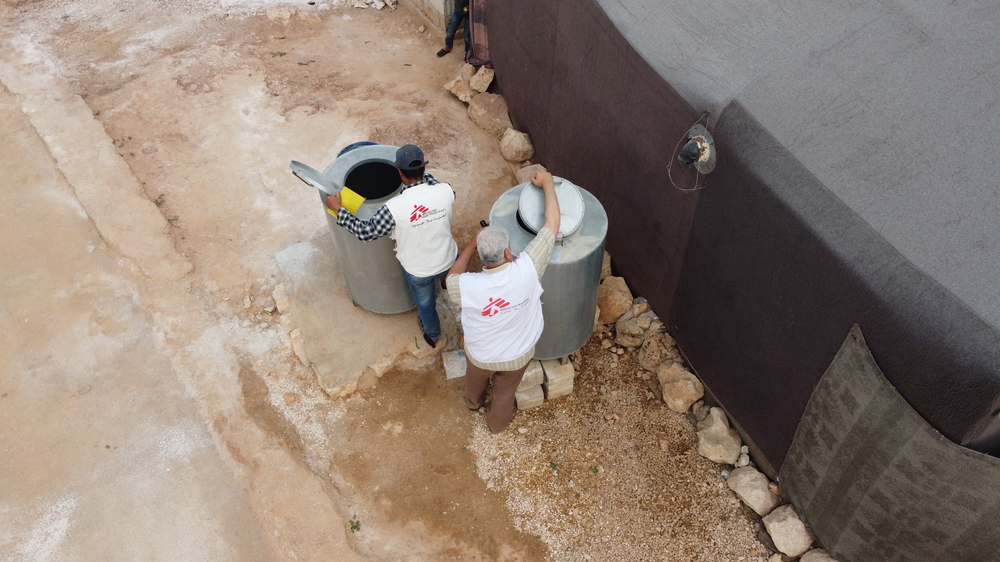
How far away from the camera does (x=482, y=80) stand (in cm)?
765

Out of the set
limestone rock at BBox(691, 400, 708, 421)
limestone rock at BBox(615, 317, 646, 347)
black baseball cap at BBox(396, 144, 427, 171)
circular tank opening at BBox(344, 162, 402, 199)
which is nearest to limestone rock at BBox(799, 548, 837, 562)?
limestone rock at BBox(691, 400, 708, 421)

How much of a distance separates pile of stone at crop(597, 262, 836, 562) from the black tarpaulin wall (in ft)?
0.44

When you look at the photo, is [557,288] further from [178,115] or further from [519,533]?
[178,115]

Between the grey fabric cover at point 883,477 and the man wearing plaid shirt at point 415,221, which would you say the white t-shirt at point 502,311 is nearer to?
the man wearing plaid shirt at point 415,221

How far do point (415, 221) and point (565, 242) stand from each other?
37.9 inches

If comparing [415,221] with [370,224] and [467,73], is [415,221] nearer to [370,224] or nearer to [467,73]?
[370,224]

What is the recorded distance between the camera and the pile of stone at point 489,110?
6973mm

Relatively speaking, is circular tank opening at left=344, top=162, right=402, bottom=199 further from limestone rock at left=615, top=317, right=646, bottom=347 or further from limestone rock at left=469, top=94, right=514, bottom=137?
limestone rock at left=469, top=94, right=514, bottom=137

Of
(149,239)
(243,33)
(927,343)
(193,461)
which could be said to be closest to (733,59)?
(927,343)

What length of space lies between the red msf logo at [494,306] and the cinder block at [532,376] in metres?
1.16

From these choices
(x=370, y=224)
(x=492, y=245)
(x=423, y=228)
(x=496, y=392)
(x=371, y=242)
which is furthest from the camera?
(x=371, y=242)

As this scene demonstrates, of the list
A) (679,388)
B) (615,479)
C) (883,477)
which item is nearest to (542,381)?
(615,479)

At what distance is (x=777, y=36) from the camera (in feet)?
13.6

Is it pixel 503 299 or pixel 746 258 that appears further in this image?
pixel 746 258
